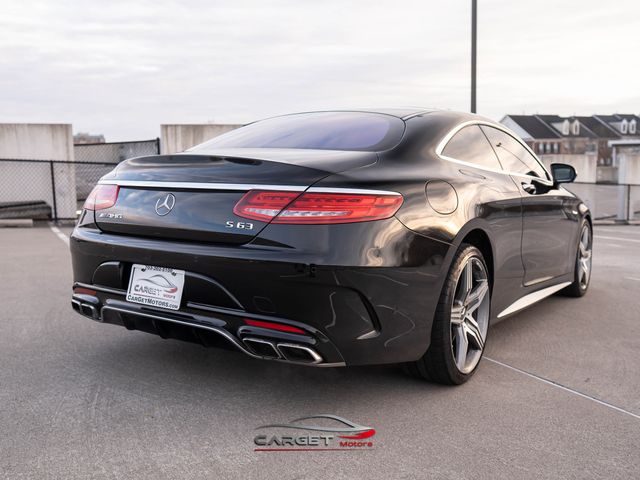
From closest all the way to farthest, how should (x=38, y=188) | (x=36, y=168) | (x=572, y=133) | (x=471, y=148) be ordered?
(x=471, y=148) < (x=36, y=168) < (x=38, y=188) < (x=572, y=133)

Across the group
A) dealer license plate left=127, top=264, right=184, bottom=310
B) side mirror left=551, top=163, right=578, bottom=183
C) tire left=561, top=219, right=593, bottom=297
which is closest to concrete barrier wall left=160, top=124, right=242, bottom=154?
tire left=561, top=219, right=593, bottom=297

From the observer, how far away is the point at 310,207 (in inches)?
109

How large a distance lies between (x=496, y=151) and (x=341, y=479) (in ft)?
8.60

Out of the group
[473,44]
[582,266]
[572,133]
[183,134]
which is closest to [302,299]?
[582,266]

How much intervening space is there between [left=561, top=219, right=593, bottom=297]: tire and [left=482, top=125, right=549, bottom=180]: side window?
103 centimetres

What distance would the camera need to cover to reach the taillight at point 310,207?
277 cm

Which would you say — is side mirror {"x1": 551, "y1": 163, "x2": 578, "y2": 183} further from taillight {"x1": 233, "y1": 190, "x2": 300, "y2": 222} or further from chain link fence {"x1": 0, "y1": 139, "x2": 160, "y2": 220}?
chain link fence {"x1": 0, "y1": 139, "x2": 160, "y2": 220}

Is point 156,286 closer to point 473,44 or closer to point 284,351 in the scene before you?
point 284,351

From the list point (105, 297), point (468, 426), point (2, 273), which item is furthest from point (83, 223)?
point (2, 273)

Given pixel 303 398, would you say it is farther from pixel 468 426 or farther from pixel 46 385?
pixel 46 385

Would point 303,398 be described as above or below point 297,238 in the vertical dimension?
below

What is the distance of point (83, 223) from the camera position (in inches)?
137

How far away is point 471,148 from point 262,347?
189cm

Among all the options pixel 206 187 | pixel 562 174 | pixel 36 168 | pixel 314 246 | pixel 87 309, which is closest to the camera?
pixel 314 246
